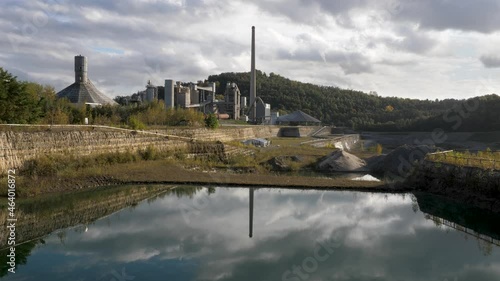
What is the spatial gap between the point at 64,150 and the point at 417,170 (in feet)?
53.5

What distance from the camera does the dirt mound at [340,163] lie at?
28.2m

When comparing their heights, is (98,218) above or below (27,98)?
below

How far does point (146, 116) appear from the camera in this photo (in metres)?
33.7

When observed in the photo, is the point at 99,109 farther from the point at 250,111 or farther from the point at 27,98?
the point at 250,111

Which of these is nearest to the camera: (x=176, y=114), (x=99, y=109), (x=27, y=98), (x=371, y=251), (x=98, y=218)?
(x=371, y=251)

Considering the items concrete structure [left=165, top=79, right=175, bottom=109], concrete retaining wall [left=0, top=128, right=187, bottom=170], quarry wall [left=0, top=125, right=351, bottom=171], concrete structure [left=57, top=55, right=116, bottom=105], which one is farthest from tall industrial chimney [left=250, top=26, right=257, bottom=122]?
concrete retaining wall [left=0, top=128, right=187, bottom=170]

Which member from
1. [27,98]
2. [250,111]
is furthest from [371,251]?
[250,111]

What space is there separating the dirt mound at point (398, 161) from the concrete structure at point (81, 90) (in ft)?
71.1

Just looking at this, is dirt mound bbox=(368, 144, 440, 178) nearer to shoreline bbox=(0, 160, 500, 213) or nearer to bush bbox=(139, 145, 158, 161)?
shoreline bbox=(0, 160, 500, 213)

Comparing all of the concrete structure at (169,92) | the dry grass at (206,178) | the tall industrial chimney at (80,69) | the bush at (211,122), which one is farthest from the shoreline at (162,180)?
the concrete structure at (169,92)

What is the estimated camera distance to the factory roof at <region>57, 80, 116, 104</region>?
34469mm

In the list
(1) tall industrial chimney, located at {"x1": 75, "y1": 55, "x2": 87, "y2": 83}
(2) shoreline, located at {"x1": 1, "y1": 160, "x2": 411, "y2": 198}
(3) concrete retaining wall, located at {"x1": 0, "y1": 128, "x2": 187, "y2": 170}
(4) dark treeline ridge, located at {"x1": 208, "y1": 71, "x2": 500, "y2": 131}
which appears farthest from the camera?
(4) dark treeline ridge, located at {"x1": 208, "y1": 71, "x2": 500, "y2": 131}

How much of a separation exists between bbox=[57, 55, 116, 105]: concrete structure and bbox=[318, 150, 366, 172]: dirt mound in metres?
18.5

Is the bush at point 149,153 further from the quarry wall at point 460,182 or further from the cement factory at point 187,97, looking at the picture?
the quarry wall at point 460,182
